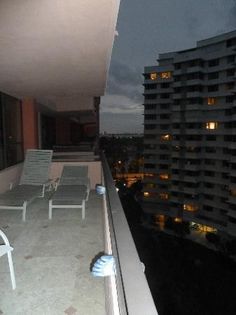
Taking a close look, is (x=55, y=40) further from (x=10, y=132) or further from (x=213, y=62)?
(x=213, y=62)

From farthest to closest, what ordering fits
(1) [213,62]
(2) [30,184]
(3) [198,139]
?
(3) [198,139], (1) [213,62], (2) [30,184]

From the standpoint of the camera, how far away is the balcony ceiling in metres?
3.34

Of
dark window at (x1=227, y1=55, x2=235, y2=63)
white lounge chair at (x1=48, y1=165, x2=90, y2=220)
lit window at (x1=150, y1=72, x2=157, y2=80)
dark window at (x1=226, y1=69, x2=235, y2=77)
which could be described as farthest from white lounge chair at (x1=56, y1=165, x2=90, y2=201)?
lit window at (x1=150, y1=72, x2=157, y2=80)

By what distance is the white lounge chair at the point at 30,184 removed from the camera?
6.11 meters

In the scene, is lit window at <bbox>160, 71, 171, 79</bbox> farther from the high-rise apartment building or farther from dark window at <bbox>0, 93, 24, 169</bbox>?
dark window at <bbox>0, 93, 24, 169</bbox>

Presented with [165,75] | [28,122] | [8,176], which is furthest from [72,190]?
[165,75]

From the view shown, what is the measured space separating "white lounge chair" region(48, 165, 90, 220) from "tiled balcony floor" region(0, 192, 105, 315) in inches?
11.3

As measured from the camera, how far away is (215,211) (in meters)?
35.7

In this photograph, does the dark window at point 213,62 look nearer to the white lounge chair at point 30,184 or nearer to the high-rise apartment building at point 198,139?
the high-rise apartment building at point 198,139

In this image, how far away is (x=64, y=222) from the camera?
237 inches

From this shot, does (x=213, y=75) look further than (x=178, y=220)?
No

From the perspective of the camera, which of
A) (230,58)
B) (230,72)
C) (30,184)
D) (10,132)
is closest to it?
(30,184)

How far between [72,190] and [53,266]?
320cm

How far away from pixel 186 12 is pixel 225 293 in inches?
4432
